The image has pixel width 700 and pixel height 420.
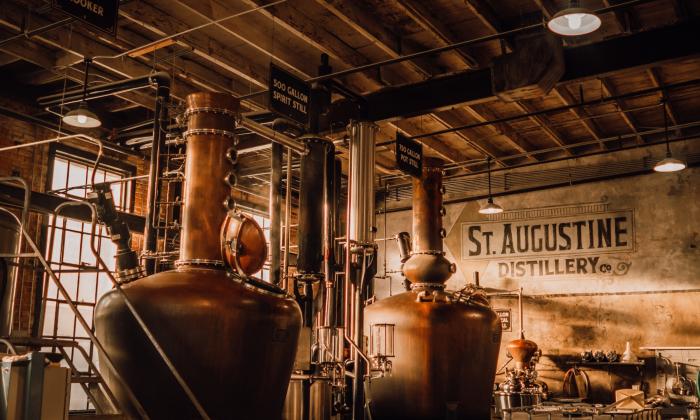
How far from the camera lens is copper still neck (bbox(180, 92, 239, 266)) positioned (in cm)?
520

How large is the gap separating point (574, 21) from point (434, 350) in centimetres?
369

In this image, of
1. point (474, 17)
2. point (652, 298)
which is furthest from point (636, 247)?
point (474, 17)

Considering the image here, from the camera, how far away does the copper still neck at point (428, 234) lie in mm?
8117

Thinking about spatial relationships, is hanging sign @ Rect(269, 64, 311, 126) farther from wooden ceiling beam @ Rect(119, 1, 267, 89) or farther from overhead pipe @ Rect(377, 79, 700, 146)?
overhead pipe @ Rect(377, 79, 700, 146)

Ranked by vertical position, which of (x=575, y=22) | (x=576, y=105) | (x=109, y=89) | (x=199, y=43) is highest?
(x=199, y=43)

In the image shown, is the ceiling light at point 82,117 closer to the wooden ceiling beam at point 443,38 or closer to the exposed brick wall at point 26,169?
the exposed brick wall at point 26,169

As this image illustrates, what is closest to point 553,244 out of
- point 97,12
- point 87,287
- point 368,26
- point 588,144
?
point 588,144

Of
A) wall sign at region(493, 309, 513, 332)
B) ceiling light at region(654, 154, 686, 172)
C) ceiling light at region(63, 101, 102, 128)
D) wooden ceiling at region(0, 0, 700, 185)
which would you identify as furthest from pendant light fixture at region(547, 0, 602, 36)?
wall sign at region(493, 309, 513, 332)

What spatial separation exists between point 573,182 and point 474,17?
602cm

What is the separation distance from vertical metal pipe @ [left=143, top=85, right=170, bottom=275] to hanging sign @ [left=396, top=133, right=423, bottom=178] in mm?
2983

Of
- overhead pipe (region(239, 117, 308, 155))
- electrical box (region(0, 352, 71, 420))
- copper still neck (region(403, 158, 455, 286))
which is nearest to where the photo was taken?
electrical box (region(0, 352, 71, 420))

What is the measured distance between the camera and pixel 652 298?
11.9 m

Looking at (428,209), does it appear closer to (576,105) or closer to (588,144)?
(576,105)

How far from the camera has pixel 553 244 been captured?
515 inches
